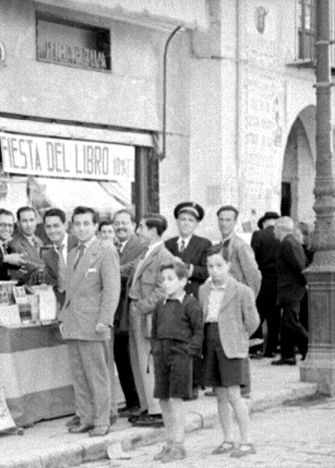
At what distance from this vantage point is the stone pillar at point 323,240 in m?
13.6

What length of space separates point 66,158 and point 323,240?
4.10 m

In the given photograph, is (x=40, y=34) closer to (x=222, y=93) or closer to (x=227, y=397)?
(x=222, y=93)

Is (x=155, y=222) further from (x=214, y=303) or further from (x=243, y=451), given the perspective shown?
(x=243, y=451)

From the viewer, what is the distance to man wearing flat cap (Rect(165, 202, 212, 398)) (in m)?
12.0

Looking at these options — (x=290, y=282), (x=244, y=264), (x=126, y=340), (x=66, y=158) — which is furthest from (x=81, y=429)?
(x=66, y=158)

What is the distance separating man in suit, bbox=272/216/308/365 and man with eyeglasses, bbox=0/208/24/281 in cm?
393

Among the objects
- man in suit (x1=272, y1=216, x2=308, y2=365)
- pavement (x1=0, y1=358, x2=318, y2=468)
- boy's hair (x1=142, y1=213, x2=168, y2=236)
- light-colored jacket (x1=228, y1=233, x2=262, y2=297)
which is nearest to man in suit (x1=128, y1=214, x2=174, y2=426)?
boy's hair (x1=142, y1=213, x2=168, y2=236)

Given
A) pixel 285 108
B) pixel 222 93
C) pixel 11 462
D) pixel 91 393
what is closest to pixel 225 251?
pixel 91 393

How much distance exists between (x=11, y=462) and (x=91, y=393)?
1453 mm

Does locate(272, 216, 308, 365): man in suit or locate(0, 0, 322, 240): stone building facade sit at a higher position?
locate(0, 0, 322, 240): stone building facade

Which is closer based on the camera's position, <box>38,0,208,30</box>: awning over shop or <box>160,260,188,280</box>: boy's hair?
<box>160,260,188,280</box>: boy's hair

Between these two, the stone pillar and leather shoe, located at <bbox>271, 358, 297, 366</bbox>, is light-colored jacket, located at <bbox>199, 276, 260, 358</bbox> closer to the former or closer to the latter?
the stone pillar

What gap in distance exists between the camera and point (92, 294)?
10281 millimetres

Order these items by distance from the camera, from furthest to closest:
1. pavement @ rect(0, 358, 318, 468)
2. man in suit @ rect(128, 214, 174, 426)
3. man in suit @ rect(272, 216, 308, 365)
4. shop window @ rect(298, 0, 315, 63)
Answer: shop window @ rect(298, 0, 315, 63)
man in suit @ rect(272, 216, 308, 365)
man in suit @ rect(128, 214, 174, 426)
pavement @ rect(0, 358, 318, 468)
